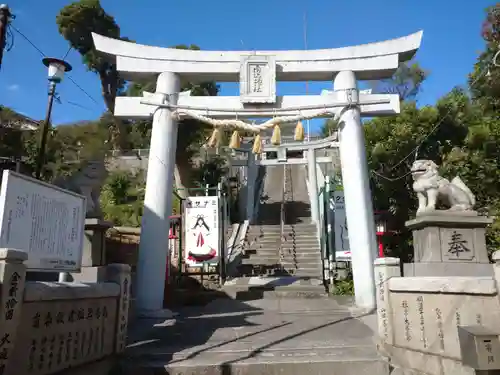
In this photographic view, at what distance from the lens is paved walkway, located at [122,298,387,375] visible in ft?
16.7

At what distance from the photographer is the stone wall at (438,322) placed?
394cm

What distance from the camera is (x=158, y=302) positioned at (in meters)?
8.58

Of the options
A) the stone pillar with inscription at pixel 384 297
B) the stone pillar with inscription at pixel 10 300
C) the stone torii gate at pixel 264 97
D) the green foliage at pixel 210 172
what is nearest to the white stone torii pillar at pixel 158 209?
the stone torii gate at pixel 264 97

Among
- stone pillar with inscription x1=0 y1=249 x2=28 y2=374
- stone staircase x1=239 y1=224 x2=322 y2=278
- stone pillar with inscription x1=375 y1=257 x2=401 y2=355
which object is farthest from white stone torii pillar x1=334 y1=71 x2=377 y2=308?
stone pillar with inscription x1=0 y1=249 x2=28 y2=374

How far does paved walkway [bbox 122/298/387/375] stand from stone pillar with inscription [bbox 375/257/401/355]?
0.99 feet

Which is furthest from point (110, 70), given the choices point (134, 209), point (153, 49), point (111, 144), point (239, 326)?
point (239, 326)

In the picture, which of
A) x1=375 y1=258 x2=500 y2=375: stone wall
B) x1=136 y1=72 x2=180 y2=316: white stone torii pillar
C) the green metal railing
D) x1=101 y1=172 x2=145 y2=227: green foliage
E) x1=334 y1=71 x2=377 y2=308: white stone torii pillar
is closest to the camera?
x1=375 y1=258 x2=500 y2=375: stone wall

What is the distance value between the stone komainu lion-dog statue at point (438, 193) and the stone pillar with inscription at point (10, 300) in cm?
585

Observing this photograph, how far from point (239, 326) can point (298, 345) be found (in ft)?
5.70

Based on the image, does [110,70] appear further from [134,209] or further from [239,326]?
[239,326]

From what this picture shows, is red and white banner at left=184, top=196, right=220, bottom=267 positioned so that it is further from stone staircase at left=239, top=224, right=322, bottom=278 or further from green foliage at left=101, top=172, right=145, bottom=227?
green foliage at left=101, top=172, right=145, bottom=227

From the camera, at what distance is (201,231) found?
35.0 feet

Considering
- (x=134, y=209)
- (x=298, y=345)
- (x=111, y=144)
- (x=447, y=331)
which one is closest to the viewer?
(x=447, y=331)

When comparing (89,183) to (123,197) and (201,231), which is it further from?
(123,197)
